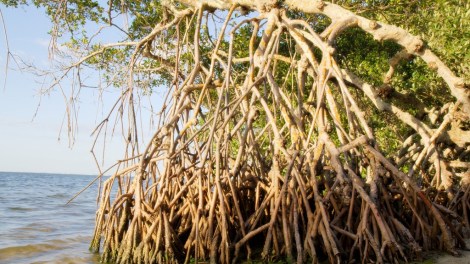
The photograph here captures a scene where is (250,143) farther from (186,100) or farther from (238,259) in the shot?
(238,259)

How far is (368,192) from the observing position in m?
4.71

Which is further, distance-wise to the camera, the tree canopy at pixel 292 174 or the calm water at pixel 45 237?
the calm water at pixel 45 237

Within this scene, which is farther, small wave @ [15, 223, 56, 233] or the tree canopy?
Result: small wave @ [15, 223, 56, 233]

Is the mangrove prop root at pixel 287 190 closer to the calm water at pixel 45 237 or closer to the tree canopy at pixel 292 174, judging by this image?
the tree canopy at pixel 292 174

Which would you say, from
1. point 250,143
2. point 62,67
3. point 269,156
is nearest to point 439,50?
point 269,156

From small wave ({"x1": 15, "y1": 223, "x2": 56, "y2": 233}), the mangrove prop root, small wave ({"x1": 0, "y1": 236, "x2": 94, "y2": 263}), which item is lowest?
small wave ({"x1": 0, "y1": 236, "x2": 94, "y2": 263})

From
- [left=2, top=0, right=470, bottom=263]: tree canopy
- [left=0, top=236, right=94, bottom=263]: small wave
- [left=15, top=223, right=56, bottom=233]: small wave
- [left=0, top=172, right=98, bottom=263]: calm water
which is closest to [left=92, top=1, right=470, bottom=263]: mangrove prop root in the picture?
[left=2, top=0, right=470, bottom=263]: tree canopy

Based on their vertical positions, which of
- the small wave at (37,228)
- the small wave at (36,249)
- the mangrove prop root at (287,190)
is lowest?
the small wave at (36,249)

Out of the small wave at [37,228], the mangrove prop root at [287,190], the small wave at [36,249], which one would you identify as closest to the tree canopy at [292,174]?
the mangrove prop root at [287,190]

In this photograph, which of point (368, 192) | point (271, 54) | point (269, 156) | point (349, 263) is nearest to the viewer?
point (349, 263)

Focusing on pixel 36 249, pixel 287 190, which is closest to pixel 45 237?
pixel 36 249

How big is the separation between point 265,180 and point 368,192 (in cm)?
124

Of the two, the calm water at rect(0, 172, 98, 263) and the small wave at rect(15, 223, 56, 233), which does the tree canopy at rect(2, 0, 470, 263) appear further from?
the small wave at rect(15, 223, 56, 233)

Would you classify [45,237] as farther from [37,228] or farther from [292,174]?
[292,174]
